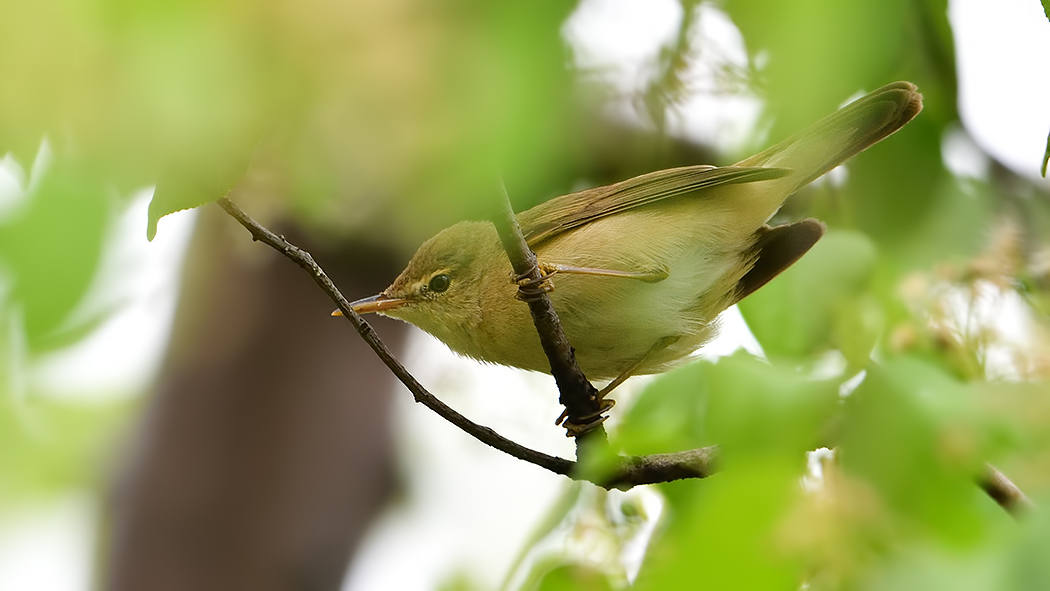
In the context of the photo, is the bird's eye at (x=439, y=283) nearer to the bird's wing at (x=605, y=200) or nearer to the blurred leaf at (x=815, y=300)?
the bird's wing at (x=605, y=200)

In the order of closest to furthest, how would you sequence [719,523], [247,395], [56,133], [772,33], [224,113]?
[719,523] → [224,113] → [56,133] → [772,33] → [247,395]

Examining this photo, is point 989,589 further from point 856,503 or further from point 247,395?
point 247,395

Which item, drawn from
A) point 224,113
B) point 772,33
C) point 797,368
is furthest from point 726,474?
point 224,113

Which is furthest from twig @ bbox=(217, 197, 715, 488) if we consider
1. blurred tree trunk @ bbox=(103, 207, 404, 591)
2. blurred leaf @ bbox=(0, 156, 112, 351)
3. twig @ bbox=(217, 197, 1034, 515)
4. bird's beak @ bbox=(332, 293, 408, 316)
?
blurred tree trunk @ bbox=(103, 207, 404, 591)

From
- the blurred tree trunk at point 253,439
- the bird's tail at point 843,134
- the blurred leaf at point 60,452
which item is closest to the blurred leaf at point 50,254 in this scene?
the bird's tail at point 843,134

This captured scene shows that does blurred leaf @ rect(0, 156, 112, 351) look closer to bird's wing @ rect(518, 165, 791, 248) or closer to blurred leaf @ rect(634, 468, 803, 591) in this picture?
A: blurred leaf @ rect(634, 468, 803, 591)
